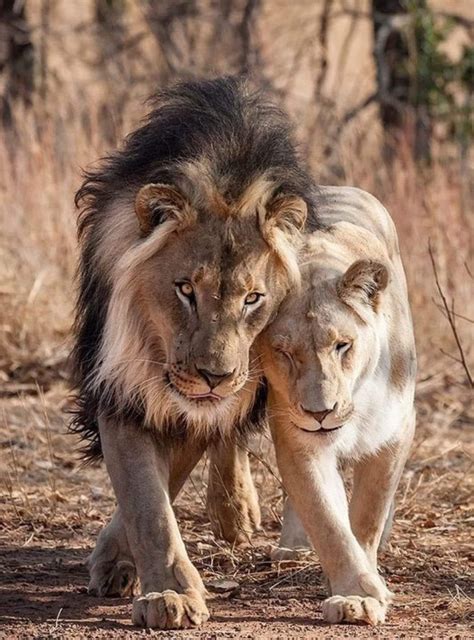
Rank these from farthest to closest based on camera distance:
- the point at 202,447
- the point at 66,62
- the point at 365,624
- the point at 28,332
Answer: the point at 66,62 → the point at 28,332 → the point at 202,447 → the point at 365,624

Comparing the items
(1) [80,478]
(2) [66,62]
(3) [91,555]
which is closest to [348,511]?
(3) [91,555]

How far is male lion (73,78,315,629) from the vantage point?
371cm

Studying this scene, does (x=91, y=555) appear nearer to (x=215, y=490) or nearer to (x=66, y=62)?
(x=215, y=490)

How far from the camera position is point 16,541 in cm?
488

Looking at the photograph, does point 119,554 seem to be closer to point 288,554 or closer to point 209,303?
point 288,554

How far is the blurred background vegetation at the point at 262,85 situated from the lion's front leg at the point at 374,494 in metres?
1.90

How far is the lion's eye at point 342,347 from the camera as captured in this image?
384 centimetres

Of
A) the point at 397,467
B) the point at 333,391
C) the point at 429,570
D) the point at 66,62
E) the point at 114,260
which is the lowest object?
the point at 429,570

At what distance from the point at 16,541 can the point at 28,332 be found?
283 centimetres

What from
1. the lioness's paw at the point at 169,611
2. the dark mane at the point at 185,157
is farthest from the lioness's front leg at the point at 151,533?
the dark mane at the point at 185,157

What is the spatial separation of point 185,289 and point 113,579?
102 cm

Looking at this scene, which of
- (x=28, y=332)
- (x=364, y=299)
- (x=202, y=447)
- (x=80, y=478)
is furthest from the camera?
(x=28, y=332)

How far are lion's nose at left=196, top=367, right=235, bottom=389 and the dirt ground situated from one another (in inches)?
25.8

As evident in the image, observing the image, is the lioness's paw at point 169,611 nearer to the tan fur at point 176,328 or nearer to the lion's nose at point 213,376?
the tan fur at point 176,328
